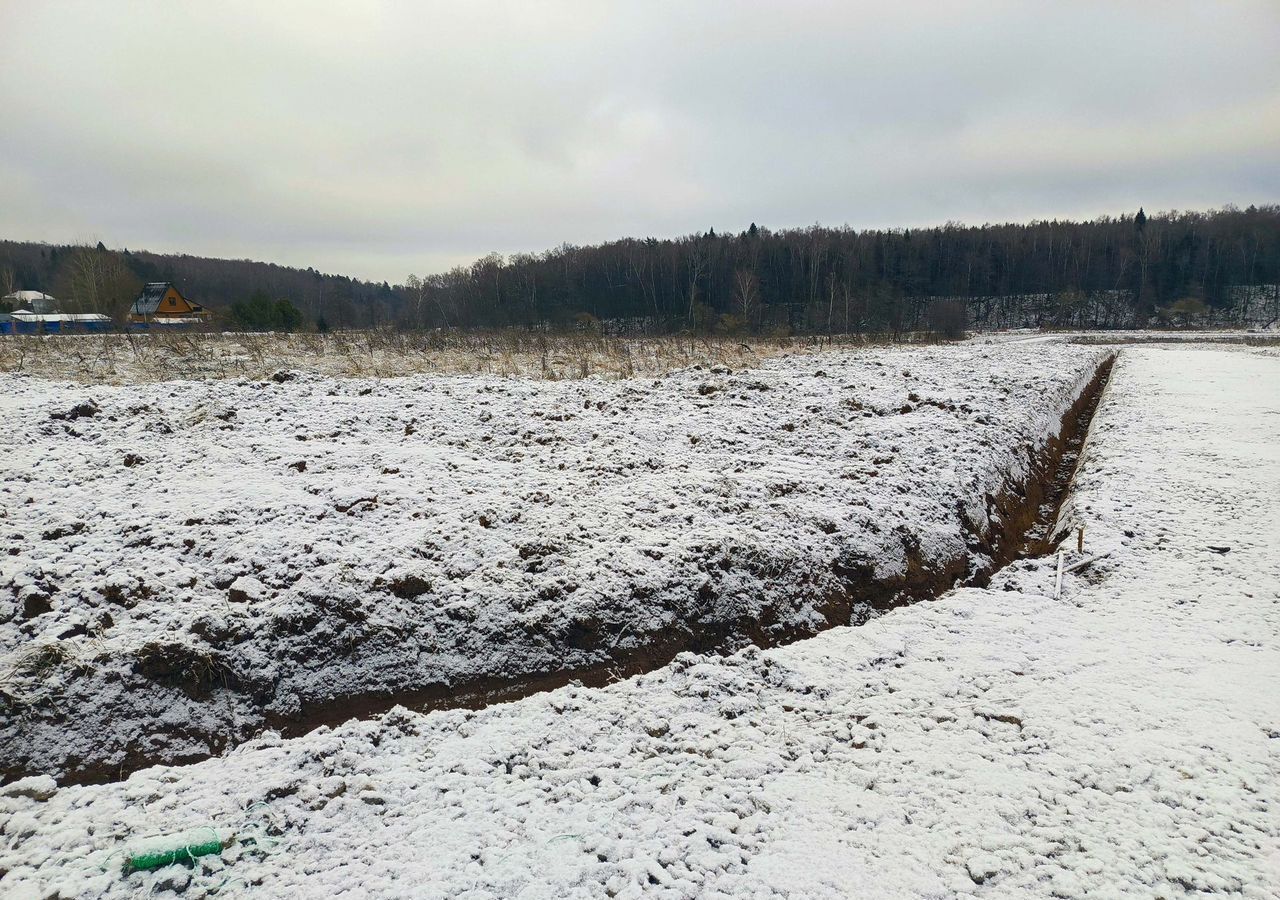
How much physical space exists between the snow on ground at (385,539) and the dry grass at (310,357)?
318cm

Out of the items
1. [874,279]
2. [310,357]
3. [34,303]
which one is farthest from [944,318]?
[34,303]

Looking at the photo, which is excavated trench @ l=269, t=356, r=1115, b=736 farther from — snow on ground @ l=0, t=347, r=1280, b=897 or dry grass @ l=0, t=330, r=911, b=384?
dry grass @ l=0, t=330, r=911, b=384

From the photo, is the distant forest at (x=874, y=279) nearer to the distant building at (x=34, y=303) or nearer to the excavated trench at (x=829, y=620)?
the distant building at (x=34, y=303)

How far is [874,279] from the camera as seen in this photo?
8919cm

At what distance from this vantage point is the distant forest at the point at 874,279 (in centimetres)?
7975

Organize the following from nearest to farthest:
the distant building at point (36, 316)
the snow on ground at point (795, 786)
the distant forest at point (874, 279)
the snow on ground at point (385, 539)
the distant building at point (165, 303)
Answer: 1. the snow on ground at point (795, 786)
2. the snow on ground at point (385, 539)
3. the distant building at point (36, 316)
4. the distant building at point (165, 303)
5. the distant forest at point (874, 279)

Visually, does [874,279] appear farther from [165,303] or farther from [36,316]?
[36,316]

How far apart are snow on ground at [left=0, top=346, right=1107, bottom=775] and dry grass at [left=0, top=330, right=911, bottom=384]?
318 centimetres

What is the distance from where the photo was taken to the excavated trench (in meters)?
5.41

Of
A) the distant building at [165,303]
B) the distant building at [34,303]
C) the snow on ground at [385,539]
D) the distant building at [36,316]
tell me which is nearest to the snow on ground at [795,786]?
the snow on ground at [385,539]

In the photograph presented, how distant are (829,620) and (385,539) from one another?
5276 mm

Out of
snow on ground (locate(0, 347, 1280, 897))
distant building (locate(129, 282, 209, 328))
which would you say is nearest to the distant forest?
distant building (locate(129, 282, 209, 328))

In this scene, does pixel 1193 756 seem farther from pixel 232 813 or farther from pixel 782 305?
pixel 782 305

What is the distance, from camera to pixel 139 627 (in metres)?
5.34
